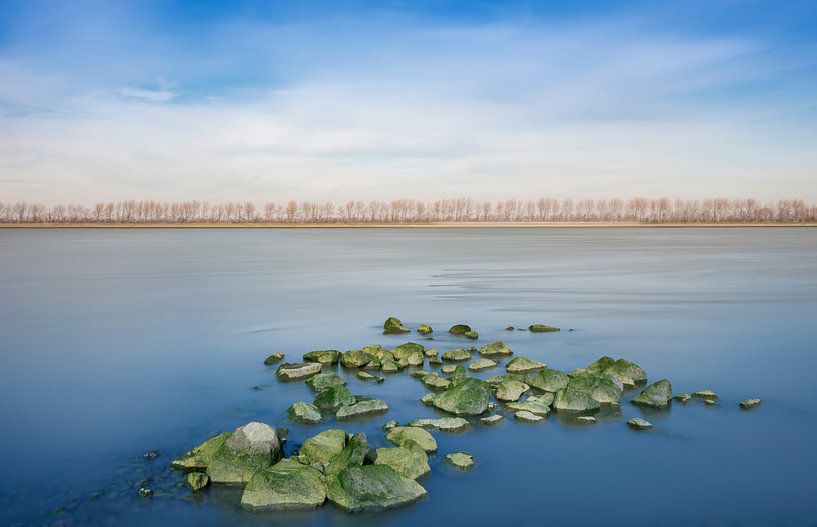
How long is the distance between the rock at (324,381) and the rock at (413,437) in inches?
80.5

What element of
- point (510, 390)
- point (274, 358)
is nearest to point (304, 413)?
point (510, 390)

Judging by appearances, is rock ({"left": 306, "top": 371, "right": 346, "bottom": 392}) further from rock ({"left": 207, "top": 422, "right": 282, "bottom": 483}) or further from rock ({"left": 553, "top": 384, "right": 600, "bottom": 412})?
rock ({"left": 553, "top": 384, "right": 600, "bottom": 412})

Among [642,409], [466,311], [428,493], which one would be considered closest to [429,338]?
[466,311]

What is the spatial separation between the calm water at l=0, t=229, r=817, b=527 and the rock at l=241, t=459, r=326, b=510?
118mm

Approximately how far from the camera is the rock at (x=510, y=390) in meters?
7.61

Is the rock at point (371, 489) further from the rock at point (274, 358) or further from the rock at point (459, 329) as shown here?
the rock at point (459, 329)

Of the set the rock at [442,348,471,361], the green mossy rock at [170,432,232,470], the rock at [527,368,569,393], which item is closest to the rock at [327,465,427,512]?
the green mossy rock at [170,432,232,470]

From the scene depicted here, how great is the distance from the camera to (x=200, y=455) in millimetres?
5770

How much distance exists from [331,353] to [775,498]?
6057mm

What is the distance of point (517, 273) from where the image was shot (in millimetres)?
25109

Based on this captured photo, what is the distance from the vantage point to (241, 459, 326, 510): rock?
16.6ft

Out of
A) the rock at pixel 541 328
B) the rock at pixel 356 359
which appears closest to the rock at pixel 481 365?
the rock at pixel 356 359

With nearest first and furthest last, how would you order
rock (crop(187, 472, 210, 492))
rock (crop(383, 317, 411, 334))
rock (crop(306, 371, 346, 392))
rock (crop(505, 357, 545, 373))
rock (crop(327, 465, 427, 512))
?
rock (crop(327, 465, 427, 512)) → rock (crop(187, 472, 210, 492)) → rock (crop(306, 371, 346, 392)) → rock (crop(505, 357, 545, 373)) → rock (crop(383, 317, 411, 334))

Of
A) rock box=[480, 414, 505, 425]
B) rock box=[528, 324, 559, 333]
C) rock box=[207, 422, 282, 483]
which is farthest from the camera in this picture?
rock box=[528, 324, 559, 333]
